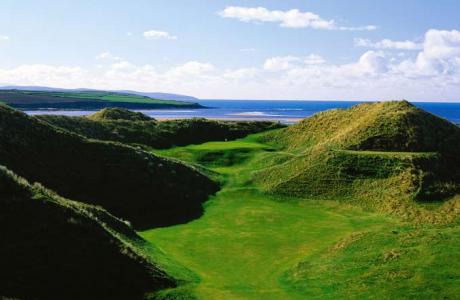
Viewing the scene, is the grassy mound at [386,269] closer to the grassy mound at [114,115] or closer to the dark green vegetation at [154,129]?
the dark green vegetation at [154,129]

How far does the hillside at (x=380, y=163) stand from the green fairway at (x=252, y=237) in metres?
2.95

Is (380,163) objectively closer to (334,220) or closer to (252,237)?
(334,220)

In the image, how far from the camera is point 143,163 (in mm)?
46344

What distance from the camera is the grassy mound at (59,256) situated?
18.3 meters

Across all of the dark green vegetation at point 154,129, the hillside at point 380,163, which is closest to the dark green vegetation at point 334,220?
the hillside at point 380,163

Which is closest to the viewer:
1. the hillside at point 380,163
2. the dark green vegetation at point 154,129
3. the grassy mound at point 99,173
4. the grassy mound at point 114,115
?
the grassy mound at point 99,173

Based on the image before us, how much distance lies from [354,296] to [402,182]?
2694 centimetres

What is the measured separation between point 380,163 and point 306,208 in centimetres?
1186

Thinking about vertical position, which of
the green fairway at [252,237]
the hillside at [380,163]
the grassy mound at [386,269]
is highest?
the hillside at [380,163]

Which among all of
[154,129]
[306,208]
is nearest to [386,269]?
[306,208]

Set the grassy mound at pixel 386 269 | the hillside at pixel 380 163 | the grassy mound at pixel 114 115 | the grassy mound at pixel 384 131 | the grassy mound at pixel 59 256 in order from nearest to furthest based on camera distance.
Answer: the grassy mound at pixel 59 256 < the grassy mound at pixel 386 269 < the hillside at pixel 380 163 < the grassy mound at pixel 384 131 < the grassy mound at pixel 114 115

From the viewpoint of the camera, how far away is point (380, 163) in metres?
47.4

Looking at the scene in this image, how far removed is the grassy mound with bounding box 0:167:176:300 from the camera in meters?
18.3

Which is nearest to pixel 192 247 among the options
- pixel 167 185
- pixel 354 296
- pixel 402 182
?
pixel 354 296
